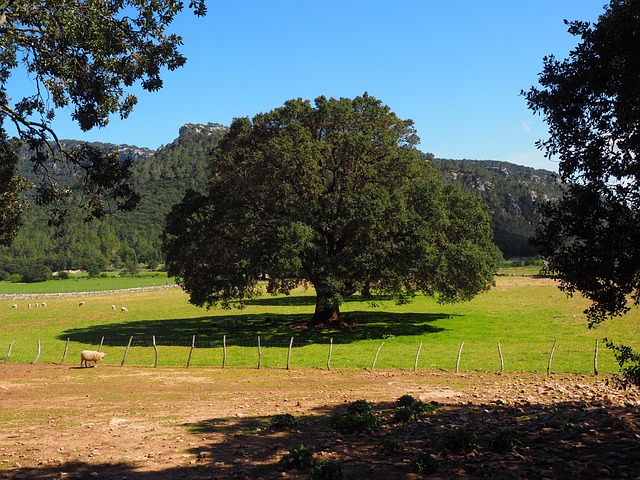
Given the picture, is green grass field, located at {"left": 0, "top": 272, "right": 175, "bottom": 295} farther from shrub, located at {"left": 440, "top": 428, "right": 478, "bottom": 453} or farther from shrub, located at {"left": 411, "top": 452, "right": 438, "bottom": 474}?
shrub, located at {"left": 411, "top": 452, "right": 438, "bottom": 474}

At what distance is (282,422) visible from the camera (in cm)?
1748

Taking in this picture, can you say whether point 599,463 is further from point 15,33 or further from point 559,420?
point 15,33

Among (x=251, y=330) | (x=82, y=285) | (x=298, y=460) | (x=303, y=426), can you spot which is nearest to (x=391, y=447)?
(x=298, y=460)

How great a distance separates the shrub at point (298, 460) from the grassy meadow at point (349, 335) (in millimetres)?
17606

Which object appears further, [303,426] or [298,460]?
[303,426]

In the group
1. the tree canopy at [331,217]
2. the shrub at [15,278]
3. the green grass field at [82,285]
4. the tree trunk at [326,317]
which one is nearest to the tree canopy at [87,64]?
the tree canopy at [331,217]

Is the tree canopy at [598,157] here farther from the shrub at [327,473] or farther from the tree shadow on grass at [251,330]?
the tree shadow on grass at [251,330]

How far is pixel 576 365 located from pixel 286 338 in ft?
72.2

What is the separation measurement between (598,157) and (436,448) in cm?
849

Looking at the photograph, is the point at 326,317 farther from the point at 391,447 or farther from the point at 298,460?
the point at 298,460

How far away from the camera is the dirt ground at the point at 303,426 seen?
13023 millimetres

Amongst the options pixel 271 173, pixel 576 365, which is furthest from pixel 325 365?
pixel 271 173

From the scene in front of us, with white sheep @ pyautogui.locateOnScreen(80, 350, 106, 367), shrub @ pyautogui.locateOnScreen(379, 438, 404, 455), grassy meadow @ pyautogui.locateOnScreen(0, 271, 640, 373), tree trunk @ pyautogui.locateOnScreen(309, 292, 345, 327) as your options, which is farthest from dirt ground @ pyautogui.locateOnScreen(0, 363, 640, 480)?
tree trunk @ pyautogui.locateOnScreen(309, 292, 345, 327)

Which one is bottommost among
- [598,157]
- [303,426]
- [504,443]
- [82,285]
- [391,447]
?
[82,285]
